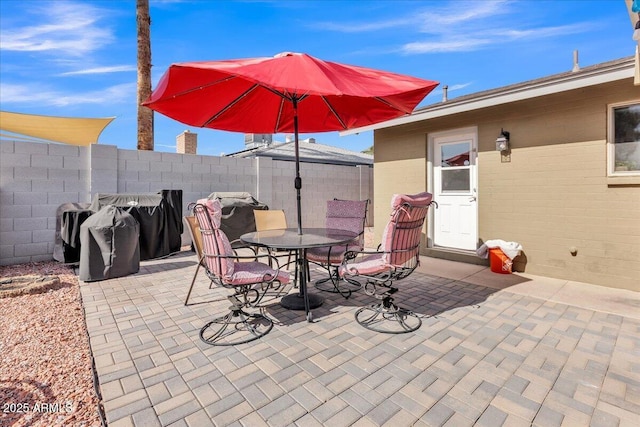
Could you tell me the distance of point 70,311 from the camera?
3199mm

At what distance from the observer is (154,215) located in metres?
5.59

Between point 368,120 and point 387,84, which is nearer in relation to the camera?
point 387,84

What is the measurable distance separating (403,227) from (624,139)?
3.50 metres

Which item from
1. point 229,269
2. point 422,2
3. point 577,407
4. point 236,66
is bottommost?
point 577,407

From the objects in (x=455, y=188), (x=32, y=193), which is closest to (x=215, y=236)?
(x=455, y=188)

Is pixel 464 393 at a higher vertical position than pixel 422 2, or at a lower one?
lower

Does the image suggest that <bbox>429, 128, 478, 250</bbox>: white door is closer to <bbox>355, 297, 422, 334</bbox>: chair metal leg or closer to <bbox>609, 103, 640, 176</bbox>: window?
A: <bbox>609, 103, 640, 176</bbox>: window

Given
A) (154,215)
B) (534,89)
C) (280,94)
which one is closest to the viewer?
(280,94)

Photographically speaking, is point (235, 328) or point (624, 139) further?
point (624, 139)

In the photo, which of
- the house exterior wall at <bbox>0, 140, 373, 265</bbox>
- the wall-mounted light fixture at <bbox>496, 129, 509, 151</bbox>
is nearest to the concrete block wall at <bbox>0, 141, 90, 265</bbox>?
the house exterior wall at <bbox>0, 140, 373, 265</bbox>

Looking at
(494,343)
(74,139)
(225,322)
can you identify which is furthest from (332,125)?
(74,139)

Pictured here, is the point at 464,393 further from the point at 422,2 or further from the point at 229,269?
the point at 422,2

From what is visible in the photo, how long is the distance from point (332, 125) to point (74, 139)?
31.5ft

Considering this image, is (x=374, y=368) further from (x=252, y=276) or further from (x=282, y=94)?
(x=282, y=94)
